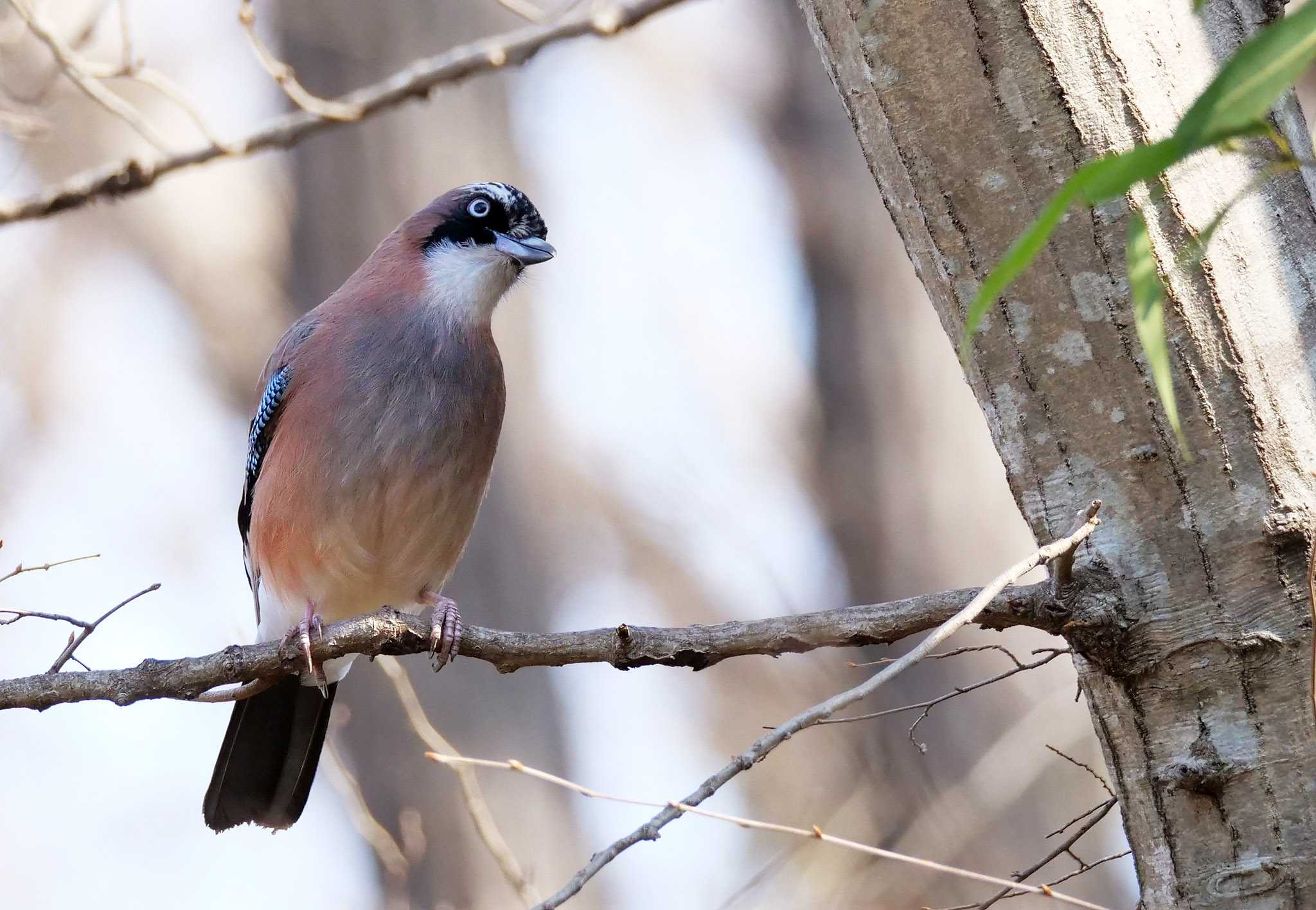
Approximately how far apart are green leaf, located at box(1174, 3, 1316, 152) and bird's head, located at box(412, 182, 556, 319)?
11.3 ft

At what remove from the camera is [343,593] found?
167 inches

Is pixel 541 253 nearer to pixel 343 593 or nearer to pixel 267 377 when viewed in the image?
pixel 267 377

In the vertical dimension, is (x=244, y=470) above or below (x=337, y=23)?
below

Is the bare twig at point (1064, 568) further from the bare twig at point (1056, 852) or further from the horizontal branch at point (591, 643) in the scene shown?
the bare twig at point (1056, 852)

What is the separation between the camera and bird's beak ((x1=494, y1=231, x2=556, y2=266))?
14.2 feet

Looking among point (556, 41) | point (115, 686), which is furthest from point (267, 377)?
point (115, 686)

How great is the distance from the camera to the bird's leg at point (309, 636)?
254 centimetres

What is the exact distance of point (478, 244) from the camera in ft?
14.6

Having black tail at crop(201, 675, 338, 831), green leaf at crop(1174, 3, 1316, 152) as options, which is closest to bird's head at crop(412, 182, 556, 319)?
black tail at crop(201, 675, 338, 831)

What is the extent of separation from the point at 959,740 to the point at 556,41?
4.55 meters

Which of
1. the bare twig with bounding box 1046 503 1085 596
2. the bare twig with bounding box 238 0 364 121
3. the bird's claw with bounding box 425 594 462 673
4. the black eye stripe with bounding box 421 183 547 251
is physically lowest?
the bare twig with bounding box 1046 503 1085 596

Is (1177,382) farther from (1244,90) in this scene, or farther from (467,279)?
(467,279)

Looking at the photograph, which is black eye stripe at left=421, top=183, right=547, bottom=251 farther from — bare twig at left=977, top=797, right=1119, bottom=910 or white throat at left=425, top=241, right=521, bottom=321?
bare twig at left=977, top=797, right=1119, bottom=910

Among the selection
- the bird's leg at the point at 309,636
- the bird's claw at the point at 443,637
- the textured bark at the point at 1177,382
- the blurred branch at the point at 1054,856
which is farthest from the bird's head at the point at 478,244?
the blurred branch at the point at 1054,856
